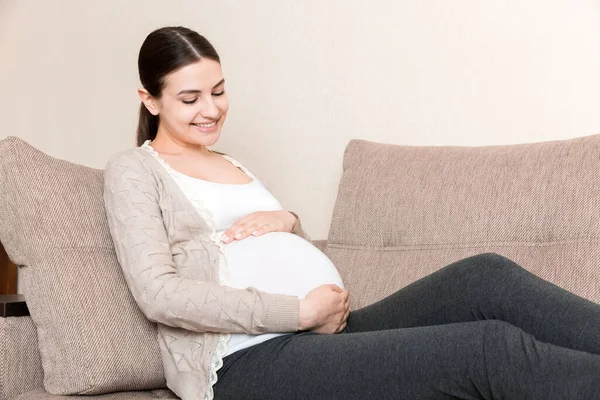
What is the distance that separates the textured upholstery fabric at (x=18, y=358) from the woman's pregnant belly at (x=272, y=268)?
1.41 ft

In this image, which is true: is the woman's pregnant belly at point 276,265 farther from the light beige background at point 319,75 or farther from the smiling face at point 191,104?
the light beige background at point 319,75

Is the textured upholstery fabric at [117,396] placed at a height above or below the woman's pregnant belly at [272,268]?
below

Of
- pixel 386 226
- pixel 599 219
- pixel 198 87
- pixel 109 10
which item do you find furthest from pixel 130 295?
pixel 109 10

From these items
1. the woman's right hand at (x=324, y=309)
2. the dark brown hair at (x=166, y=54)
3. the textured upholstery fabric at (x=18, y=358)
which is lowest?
the textured upholstery fabric at (x=18, y=358)

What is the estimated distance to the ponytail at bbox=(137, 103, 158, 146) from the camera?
1.98 m

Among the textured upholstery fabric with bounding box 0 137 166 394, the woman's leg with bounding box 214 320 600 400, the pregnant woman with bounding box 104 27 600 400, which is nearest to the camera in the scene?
the woman's leg with bounding box 214 320 600 400

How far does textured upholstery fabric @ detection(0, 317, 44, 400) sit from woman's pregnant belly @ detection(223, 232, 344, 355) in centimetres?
43

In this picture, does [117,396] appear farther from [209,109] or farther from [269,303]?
[209,109]

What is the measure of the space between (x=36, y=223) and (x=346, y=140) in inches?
42.4

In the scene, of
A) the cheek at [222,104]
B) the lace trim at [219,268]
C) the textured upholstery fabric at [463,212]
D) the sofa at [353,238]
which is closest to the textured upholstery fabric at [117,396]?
the sofa at [353,238]

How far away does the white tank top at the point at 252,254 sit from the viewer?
1660mm

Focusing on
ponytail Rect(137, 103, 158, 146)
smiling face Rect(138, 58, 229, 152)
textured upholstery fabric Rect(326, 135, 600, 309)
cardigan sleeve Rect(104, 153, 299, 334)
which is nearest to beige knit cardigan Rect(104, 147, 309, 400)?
cardigan sleeve Rect(104, 153, 299, 334)

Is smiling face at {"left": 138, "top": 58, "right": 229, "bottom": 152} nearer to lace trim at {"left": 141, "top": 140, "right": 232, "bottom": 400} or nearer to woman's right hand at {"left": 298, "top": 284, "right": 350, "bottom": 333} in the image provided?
lace trim at {"left": 141, "top": 140, "right": 232, "bottom": 400}

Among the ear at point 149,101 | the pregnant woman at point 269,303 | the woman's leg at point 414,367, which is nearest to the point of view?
the woman's leg at point 414,367
